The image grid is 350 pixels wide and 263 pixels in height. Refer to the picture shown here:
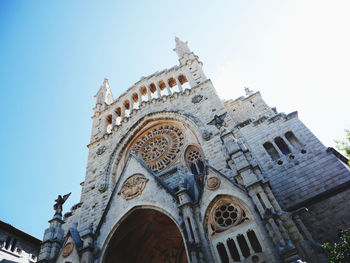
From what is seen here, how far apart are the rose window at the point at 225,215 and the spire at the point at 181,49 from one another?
15238 mm

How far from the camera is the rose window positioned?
8.08 m

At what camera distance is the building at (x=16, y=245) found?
47.8ft

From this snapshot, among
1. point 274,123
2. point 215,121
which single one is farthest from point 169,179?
point 274,123

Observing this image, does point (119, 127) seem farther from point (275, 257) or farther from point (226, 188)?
point (275, 257)

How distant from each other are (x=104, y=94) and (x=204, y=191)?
56.8 feet

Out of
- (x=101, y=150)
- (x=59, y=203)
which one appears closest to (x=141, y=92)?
(x=101, y=150)

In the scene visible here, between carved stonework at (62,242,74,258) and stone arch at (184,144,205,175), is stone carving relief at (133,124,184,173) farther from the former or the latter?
carved stonework at (62,242,74,258)

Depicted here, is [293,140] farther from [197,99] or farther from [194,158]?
[197,99]

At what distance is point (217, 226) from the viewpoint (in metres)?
8.22

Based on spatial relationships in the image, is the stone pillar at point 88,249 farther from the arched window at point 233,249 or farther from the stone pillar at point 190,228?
the arched window at point 233,249

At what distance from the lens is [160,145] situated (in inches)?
618

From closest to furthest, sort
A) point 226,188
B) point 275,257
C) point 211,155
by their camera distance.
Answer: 1. point 275,257
2. point 226,188
3. point 211,155

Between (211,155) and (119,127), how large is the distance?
28.7ft

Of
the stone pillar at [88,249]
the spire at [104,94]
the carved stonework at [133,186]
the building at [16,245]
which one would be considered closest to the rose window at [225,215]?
the carved stonework at [133,186]
